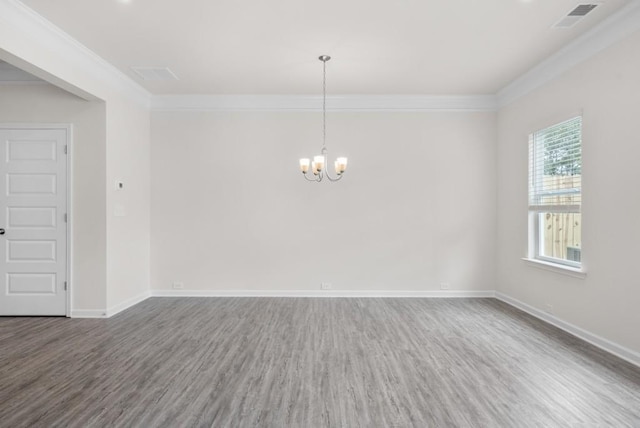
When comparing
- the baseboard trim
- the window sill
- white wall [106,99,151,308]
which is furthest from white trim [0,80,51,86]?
the baseboard trim

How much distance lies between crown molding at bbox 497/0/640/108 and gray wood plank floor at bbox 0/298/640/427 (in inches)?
115

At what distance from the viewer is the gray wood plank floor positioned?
88.8 inches

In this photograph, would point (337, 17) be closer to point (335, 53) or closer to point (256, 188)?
point (335, 53)

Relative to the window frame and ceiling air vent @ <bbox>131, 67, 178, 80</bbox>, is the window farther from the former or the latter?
ceiling air vent @ <bbox>131, 67, 178, 80</bbox>

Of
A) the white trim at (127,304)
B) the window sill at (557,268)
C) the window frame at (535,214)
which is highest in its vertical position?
the window frame at (535,214)

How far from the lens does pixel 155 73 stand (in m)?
4.49

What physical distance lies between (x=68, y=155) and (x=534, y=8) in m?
5.29

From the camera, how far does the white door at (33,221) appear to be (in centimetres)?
430

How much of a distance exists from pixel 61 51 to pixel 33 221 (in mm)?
2126

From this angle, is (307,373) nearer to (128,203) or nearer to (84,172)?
(128,203)

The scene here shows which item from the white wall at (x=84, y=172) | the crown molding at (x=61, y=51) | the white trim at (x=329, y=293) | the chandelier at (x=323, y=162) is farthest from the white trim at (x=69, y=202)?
the chandelier at (x=323, y=162)

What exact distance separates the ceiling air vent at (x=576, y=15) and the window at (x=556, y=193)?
0.98 meters

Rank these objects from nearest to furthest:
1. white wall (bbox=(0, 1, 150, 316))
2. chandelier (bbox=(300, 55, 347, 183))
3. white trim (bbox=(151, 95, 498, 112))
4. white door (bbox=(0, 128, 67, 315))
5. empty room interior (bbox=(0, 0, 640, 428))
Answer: empty room interior (bbox=(0, 0, 640, 428))
white wall (bbox=(0, 1, 150, 316))
chandelier (bbox=(300, 55, 347, 183))
white door (bbox=(0, 128, 67, 315))
white trim (bbox=(151, 95, 498, 112))

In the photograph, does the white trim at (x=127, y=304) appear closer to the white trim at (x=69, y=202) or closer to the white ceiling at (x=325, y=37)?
the white trim at (x=69, y=202)
